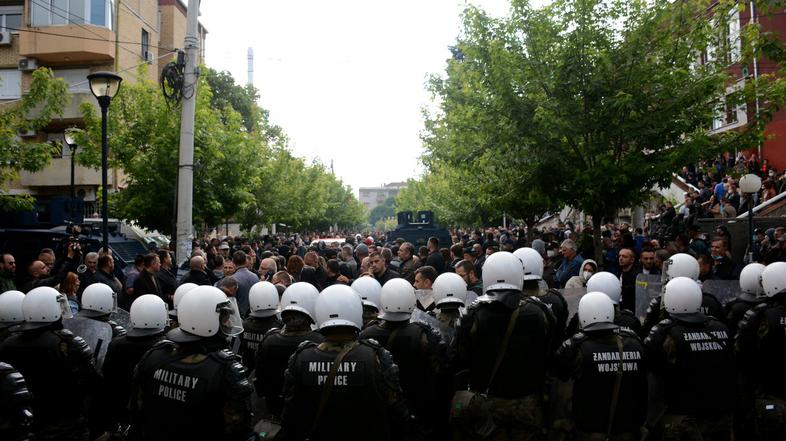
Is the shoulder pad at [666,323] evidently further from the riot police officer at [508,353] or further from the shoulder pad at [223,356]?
the shoulder pad at [223,356]

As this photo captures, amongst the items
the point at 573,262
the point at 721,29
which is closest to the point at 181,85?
the point at 573,262

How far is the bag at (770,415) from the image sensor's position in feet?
18.5

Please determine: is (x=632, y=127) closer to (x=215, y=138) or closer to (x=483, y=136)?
(x=483, y=136)

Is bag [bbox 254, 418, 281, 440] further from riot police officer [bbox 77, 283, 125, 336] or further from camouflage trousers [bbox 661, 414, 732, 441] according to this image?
camouflage trousers [bbox 661, 414, 732, 441]

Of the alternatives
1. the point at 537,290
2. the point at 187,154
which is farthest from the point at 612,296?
the point at 187,154

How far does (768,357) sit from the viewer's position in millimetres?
5707

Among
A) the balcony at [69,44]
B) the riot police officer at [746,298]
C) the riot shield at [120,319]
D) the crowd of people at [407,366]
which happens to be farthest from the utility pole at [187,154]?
the balcony at [69,44]

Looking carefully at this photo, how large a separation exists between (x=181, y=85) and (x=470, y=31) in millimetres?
5787

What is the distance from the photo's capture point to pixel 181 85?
13.1 metres

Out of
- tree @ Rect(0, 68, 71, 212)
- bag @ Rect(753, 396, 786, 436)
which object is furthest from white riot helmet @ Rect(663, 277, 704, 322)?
tree @ Rect(0, 68, 71, 212)

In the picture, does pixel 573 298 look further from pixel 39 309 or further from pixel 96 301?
pixel 39 309

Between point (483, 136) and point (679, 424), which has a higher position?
point (483, 136)

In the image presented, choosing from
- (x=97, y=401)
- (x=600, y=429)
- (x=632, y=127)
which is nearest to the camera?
(x=600, y=429)

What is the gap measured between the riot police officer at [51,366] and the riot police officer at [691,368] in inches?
172
